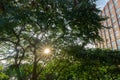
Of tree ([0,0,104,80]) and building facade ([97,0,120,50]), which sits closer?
tree ([0,0,104,80])

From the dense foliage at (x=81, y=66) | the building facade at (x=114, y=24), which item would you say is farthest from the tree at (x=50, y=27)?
the building facade at (x=114, y=24)

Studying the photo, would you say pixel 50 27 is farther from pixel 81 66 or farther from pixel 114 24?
pixel 114 24

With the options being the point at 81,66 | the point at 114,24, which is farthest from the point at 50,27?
the point at 114,24

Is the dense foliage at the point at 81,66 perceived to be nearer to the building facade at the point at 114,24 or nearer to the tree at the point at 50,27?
the tree at the point at 50,27

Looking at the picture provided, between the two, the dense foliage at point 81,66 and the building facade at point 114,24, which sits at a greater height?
the building facade at point 114,24

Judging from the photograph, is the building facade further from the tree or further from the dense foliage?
the tree

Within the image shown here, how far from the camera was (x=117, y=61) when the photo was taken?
21.8 metres

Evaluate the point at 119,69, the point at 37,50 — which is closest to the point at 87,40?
the point at 37,50

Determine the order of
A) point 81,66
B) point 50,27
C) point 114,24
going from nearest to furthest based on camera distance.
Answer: point 50,27 < point 81,66 < point 114,24

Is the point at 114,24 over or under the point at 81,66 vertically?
over

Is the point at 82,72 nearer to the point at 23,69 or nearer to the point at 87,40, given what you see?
the point at 23,69

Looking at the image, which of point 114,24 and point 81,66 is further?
point 114,24

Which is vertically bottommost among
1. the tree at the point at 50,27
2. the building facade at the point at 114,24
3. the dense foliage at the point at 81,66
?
the dense foliage at the point at 81,66

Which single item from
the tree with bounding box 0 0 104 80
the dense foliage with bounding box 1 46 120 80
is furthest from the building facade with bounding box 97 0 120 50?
the tree with bounding box 0 0 104 80
